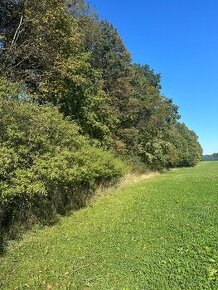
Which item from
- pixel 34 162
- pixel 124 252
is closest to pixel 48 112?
pixel 34 162

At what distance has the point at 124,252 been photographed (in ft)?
31.1

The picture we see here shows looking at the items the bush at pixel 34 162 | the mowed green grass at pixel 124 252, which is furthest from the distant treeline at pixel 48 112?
the mowed green grass at pixel 124 252

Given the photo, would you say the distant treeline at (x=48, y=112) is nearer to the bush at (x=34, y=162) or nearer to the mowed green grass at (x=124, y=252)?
the bush at (x=34, y=162)

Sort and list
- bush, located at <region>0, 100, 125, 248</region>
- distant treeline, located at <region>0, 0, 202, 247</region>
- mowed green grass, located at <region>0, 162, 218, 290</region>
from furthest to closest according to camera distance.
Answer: distant treeline, located at <region>0, 0, 202, 247</region> < bush, located at <region>0, 100, 125, 248</region> < mowed green grass, located at <region>0, 162, 218, 290</region>

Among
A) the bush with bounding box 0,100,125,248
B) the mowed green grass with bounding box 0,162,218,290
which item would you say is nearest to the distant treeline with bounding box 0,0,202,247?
the bush with bounding box 0,100,125,248

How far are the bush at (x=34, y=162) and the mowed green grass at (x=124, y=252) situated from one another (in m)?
1.18


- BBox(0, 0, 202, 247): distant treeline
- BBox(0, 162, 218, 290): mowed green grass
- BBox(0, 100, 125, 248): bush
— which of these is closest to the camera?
BBox(0, 162, 218, 290): mowed green grass

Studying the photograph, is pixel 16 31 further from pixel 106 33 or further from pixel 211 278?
pixel 106 33

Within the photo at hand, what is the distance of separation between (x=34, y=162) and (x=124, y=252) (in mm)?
4716

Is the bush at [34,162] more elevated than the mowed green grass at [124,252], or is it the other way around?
the bush at [34,162]

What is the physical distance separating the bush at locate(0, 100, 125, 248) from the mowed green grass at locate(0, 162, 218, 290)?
118 centimetres

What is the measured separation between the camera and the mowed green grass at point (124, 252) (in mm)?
7609

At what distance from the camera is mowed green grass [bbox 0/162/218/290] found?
761 centimetres

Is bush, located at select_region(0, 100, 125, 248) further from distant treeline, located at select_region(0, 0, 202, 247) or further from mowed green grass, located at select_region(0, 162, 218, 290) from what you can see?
mowed green grass, located at select_region(0, 162, 218, 290)
